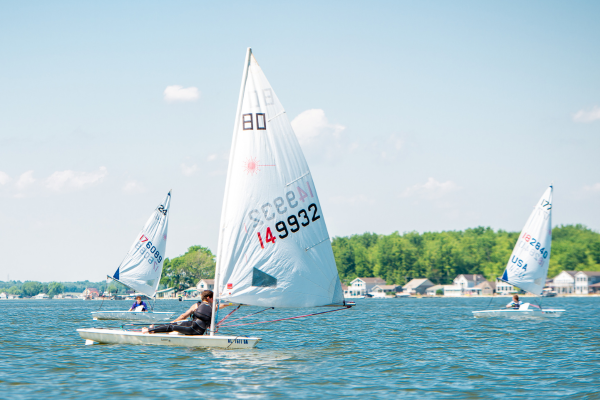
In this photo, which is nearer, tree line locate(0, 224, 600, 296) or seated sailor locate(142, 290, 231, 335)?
seated sailor locate(142, 290, 231, 335)

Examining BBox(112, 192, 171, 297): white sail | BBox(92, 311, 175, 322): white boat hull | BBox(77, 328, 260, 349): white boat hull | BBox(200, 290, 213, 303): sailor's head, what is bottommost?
BBox(92, 311, 175, 322): white boat hull

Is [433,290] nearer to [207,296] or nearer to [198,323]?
[207,296]

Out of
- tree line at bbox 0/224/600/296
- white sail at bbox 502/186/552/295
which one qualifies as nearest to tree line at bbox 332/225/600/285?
tree line at bbox 0/224/600/296

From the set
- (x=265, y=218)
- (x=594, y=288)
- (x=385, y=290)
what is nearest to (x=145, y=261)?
(x=265, y=218)

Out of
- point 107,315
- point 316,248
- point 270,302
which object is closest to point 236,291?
point 270,302

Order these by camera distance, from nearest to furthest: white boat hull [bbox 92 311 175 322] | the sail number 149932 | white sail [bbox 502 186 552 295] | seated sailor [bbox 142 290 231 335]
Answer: the sail number 149932 < seated sailor [bbox 142 290 231 335] < white boat hull [bbox 92 311 175 322] < white sail [bbox 502 186 552 295]

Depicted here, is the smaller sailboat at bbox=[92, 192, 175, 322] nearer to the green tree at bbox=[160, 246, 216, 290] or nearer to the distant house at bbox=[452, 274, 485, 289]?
the green tree at bbox=[160, 246, 216, 290]

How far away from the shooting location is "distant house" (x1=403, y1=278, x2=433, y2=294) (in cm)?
17738

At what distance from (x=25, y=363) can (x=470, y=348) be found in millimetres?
15825

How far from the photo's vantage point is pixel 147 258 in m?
43.6

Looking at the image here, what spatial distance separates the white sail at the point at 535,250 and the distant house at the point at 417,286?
131 meters

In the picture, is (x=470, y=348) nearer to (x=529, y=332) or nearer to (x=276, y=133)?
(x=529, y=332)

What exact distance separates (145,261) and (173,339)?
23661 mm

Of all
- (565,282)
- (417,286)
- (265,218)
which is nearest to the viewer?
(265,218)
